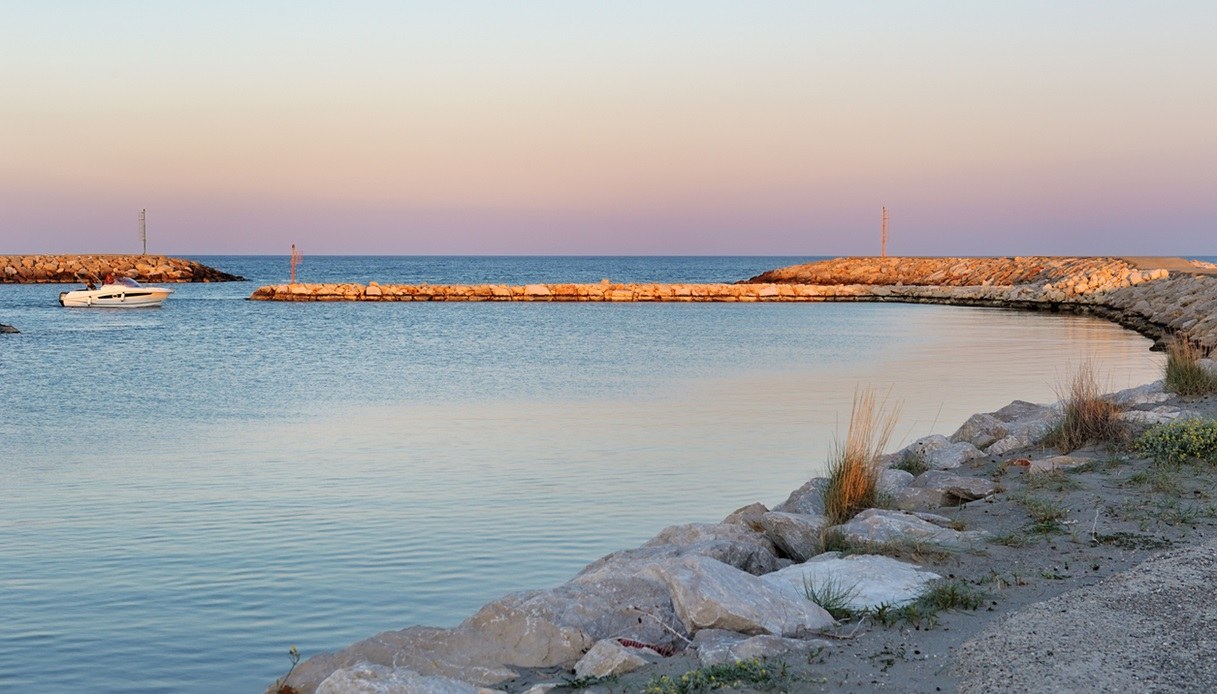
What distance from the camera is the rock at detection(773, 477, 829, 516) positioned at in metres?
8.75

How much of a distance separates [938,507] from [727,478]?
10.5 feet

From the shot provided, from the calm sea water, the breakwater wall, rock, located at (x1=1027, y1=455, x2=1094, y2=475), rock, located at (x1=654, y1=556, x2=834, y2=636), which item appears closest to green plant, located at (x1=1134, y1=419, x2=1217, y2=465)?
rock, located at (x1=1027, y1=455, x2=1094, y2=475)

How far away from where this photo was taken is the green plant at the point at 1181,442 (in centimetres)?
906

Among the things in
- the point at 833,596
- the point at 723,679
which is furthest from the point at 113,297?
the point at 723,679

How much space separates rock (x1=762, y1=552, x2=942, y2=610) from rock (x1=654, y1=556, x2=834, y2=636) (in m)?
0.28

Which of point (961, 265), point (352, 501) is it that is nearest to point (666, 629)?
point (352, 501)

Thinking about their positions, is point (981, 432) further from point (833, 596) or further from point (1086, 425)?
point (833, 596)

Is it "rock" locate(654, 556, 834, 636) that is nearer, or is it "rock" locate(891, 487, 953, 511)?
"rock" locate(654, 556, 834, 636)

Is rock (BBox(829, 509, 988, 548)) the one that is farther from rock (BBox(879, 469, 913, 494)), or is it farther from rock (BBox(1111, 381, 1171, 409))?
rock (BBox(1111, 381, 1171, 409))

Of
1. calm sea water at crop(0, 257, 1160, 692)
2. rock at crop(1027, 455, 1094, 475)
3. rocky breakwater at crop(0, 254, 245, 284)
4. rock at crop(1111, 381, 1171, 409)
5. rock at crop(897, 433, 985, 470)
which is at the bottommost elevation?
calm sea water at crop(0, 257, 1160, 692)

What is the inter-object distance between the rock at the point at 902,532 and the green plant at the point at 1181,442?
2.84 meters

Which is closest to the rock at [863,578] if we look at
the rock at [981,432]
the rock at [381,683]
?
the rock at [381,683]

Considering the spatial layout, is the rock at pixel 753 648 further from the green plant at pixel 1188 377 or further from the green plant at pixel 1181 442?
the green plant at pixel 1188 377

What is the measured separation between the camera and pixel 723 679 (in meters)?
4.68
